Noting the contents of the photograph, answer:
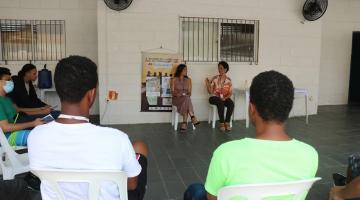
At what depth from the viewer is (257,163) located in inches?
48.1

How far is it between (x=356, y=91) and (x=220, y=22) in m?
4.15

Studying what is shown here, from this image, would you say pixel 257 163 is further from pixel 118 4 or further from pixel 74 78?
pixel 118 4

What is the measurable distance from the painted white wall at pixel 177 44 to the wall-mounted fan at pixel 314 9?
4.5 inches

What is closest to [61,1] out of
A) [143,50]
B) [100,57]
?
[100,57]

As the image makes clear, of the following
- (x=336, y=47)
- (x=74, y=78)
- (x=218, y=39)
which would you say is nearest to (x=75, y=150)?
(x=74, y=78)

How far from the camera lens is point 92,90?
144 centimetres

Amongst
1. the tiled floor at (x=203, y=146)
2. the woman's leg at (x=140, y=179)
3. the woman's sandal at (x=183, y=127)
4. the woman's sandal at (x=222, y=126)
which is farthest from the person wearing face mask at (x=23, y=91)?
the woman's sandal at (x=222, y=126)

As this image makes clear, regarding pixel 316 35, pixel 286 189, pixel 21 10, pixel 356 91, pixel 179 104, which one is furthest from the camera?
pixel 356 91

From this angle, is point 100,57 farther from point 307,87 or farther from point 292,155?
point 292,155

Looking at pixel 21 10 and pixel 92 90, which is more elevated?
pixel 21 10

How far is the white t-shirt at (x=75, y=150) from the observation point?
1328 mm

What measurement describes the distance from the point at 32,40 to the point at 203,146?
11.7ft

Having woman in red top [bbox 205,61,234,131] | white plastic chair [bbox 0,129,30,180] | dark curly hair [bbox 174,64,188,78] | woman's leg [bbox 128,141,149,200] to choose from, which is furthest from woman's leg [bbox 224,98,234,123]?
woman's leg [bbox 128,141,149,200]

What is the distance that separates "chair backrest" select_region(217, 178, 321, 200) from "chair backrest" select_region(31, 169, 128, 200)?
0.43 m
